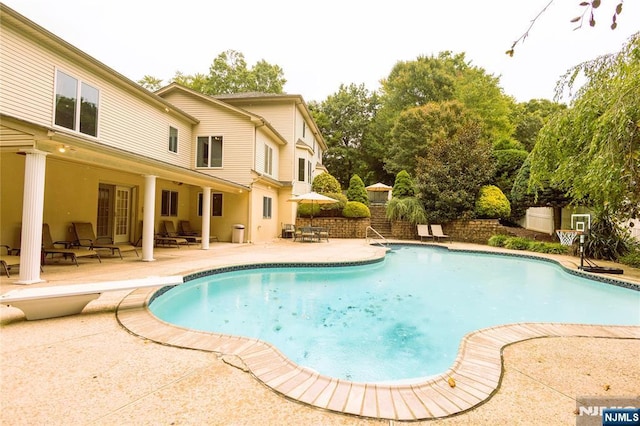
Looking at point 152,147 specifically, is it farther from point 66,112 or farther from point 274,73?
point 274,73

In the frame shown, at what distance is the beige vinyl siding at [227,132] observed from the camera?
1417 cm

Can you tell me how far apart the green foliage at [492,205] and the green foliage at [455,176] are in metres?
0.40

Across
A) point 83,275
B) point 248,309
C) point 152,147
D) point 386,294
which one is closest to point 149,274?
point 83,275

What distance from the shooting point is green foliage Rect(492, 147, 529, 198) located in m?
18.0

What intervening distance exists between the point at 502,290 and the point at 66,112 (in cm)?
1341

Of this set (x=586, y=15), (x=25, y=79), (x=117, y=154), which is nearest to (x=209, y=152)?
(x=25, y=79)

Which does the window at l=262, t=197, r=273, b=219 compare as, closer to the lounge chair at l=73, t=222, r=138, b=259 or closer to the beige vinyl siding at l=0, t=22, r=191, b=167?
the beige vinyl siding at l=0, t=22, r=191, b=167

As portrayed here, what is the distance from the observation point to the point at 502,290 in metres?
7.60

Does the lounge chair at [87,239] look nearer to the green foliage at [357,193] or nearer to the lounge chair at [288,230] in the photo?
the lounge chair at [288,230]

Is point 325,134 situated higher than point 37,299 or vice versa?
point 325,134

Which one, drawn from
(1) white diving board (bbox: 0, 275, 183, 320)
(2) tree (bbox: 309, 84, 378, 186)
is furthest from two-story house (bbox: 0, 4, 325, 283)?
(2) tree (bbox: 309, 84, 378, 186)

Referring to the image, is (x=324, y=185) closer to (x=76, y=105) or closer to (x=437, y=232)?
(x=437, y=232)

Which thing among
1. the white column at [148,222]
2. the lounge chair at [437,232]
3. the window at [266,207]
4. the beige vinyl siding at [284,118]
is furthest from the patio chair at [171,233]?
the lounge chair at [437,232]

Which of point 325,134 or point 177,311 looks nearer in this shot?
point 177,311
